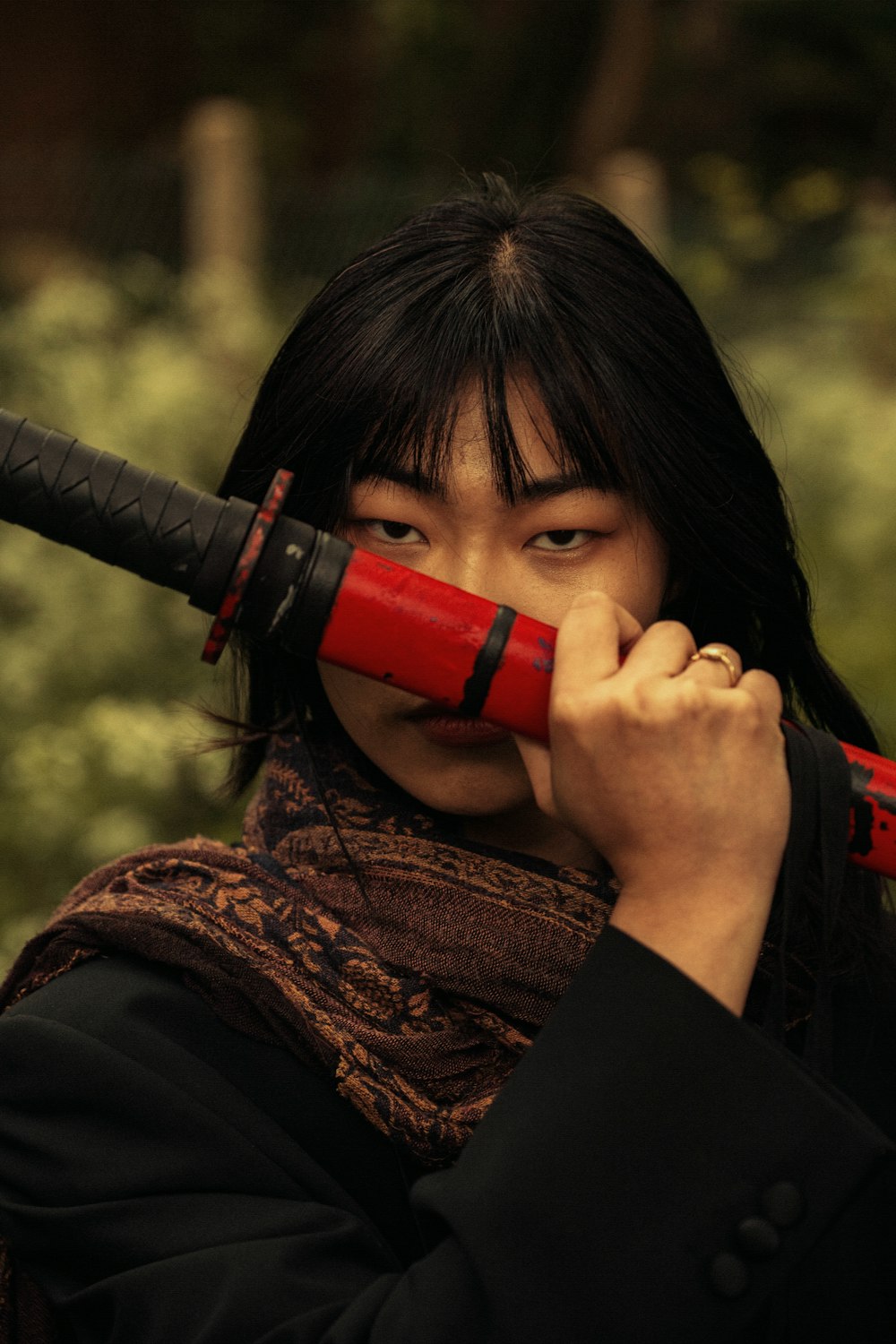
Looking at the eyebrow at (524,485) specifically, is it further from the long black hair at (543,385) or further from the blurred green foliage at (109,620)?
the blurred green foliage at (109,620)

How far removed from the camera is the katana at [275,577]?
3.92ft

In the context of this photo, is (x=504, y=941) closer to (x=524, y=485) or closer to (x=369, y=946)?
(x=369, y=946)

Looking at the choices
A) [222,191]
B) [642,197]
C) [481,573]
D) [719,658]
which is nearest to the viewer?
[719,658]

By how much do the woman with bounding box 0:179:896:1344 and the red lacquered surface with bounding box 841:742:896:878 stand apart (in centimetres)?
3

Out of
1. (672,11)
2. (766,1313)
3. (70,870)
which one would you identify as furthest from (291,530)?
(672,11)

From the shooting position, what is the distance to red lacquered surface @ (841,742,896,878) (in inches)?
49.9

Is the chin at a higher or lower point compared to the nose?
lower

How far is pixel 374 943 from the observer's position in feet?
5.46

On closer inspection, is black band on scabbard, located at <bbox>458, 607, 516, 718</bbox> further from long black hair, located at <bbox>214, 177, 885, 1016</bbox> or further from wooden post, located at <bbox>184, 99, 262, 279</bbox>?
wooden post, located at <bbox>184, 99, 262, 279</bbox>

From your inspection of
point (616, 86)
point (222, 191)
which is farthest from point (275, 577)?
point (616, 86)

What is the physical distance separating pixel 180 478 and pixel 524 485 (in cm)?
447

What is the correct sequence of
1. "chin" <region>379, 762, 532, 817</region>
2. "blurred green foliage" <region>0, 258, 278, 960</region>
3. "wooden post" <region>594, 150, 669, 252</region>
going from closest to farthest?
1. "chin" <region>379, 762, 532, 817</region>
2. "blurred green foliage" <region>0, 258, 278, 960</region>
3. "wooden post" <region>594, 150, 669, 252</region>

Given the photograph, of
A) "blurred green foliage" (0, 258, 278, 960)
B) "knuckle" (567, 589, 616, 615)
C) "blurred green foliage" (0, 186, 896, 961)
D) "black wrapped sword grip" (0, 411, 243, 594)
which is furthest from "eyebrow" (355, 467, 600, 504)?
"blurred green foliage" (0, 258, 278, 960)

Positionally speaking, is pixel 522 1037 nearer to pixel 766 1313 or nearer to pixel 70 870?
pixel 766 1313
